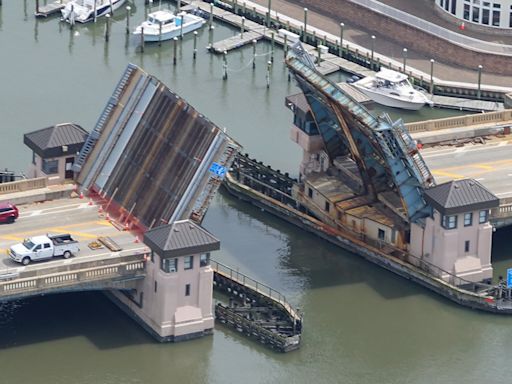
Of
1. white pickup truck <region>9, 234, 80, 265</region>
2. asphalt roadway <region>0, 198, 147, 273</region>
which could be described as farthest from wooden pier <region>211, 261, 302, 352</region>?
white pickup truck <region>9, 234, 80, 265</region>

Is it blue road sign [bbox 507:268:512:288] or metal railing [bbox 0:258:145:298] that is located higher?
metal railing [bbox 0:258:145:298]

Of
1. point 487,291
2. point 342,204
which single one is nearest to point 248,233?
point 342,204

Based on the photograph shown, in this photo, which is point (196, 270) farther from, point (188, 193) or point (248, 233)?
point (248, 233)

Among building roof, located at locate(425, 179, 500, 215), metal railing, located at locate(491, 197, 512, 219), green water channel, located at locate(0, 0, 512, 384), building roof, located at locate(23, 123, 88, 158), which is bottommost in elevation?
green water channel, located at locate(0, 0, 512, 384)

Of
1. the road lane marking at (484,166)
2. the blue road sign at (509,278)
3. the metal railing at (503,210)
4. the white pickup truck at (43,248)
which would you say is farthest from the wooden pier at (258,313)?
the road lane marking at (484,166)

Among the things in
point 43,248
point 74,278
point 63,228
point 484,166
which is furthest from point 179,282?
point 484,166

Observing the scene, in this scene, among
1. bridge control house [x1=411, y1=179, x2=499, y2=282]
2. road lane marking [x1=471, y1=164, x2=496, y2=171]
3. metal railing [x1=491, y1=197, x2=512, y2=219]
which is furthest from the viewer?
road lane marking [x1=471, y1=164, x2=496, y2=171]

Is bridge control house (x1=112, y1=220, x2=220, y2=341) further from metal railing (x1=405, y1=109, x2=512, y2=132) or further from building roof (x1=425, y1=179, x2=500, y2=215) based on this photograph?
metal railing (x1=405, y1=109, x2=512, y2=132)
